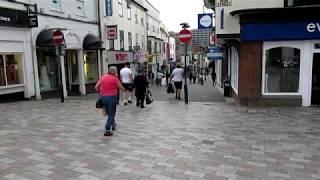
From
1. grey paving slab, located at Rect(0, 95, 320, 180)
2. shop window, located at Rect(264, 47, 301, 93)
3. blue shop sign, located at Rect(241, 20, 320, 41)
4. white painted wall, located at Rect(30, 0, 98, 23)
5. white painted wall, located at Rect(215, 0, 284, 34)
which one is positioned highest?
white painted wall, located at Rect(30, 0, 98, 23)

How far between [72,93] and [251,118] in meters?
12.0

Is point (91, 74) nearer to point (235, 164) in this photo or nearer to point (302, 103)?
point (302, 103)

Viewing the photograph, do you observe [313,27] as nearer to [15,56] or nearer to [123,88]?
[123,88]

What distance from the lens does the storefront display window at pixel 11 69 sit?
1331 cm

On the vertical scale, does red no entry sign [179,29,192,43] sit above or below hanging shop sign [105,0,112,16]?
below

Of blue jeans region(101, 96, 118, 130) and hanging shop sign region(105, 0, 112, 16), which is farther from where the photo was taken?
hanging shop sign region(105, 0, 112, 16)

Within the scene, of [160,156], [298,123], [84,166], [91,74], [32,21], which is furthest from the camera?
[91,74]

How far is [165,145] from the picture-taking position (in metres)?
6.70

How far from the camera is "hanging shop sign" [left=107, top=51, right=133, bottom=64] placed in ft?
76.7

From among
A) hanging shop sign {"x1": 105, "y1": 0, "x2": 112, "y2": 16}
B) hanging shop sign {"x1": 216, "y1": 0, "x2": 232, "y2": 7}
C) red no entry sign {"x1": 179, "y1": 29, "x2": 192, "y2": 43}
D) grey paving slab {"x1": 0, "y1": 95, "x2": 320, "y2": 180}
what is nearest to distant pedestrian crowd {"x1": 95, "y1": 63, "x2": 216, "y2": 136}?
grey paving slab {"x1": 0, "y1": 95, "x2": 320, "y2": 180}

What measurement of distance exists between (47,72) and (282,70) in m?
11.2

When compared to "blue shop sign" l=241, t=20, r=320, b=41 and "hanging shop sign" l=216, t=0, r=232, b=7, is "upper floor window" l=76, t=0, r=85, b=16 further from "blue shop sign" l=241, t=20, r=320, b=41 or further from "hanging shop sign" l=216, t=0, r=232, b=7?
"blue shop sign" l=241, t=20, r=320, b=41

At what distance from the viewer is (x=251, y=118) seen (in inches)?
371

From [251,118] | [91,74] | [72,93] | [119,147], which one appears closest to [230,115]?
[251,118]
